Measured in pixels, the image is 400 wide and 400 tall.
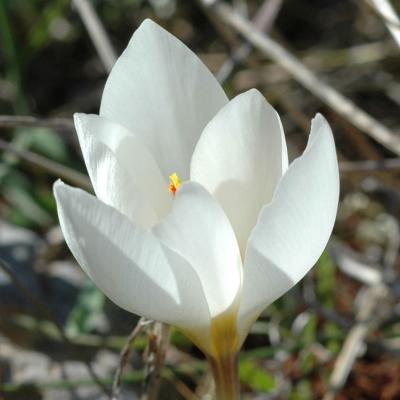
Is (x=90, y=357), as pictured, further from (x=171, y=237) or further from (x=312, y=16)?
(x=312, y=16)

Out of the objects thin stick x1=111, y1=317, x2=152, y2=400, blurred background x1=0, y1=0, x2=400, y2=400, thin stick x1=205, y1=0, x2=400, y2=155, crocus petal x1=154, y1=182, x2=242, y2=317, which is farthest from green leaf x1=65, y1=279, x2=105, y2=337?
crocus petal x1=154, y1=182, x2=242, y2=317

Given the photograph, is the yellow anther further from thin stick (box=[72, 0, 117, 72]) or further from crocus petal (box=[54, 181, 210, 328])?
thin stick (box=[72, 0, 117, 72])

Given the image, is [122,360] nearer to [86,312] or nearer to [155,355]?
[155,355]

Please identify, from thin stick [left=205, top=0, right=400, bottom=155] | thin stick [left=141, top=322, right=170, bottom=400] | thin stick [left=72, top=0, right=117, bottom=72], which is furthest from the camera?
thin stick [left=72, top=0, right=117, bottom=72]

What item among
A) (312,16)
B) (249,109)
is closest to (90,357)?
(249,109)

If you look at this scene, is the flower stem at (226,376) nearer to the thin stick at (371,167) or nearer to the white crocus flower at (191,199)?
the white crocus flower at (191,199)

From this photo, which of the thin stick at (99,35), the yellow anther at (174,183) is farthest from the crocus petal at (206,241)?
the thin stick at (99,35)
